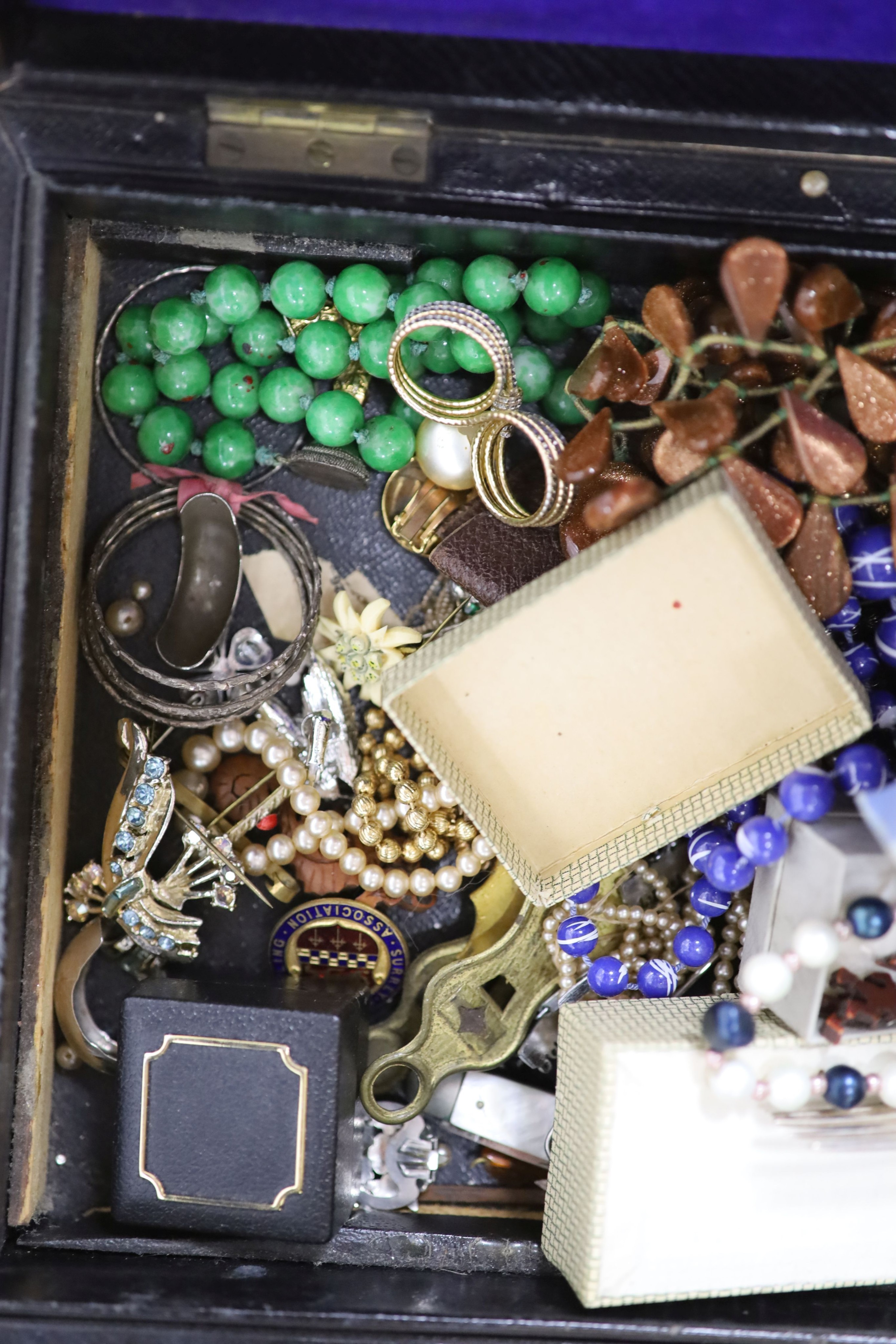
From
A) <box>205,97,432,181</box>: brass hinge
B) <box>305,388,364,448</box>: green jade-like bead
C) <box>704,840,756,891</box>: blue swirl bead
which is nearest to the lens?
<box>205,97,432,181</box>: brass hinge

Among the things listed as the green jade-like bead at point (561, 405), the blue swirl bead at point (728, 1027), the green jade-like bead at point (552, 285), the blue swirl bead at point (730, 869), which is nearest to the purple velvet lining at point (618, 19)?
the green jade-like bead at point (552, 285)

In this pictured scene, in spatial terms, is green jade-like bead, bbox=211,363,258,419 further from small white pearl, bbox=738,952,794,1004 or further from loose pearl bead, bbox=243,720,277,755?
small white pearl, bbox=738,952,794,1004

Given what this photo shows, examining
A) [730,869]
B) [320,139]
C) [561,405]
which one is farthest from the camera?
[561,405]

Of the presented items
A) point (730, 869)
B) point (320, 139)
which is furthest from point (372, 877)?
point (320, 139)

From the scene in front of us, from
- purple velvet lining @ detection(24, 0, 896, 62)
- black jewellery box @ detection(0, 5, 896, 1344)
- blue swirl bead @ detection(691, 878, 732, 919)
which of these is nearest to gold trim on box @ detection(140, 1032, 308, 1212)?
black jewellery box @ detection(0, 5, 896, 1344)

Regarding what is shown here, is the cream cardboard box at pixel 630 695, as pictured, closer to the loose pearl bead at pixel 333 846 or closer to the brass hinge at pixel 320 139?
the loose pearl bead at pixel 333 846

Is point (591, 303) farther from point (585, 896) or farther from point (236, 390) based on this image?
point (585, 896)
